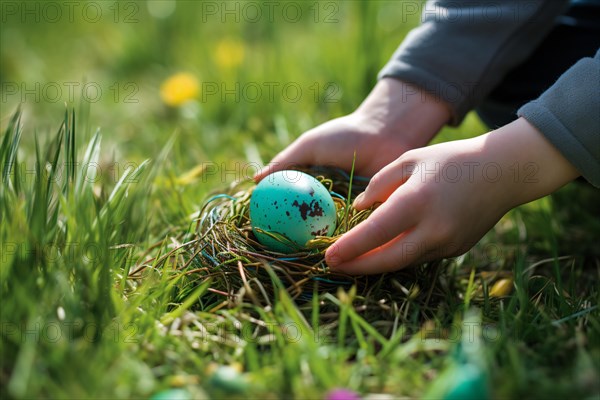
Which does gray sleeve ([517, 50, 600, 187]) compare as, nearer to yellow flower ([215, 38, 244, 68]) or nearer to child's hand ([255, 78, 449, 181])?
child's hand ([255, 78, 449, 181])

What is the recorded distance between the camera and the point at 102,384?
941 millimetres

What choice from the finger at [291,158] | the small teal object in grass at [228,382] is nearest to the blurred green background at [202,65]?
the finger at [291,158]

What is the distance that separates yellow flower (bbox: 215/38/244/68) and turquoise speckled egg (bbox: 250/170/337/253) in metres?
1.31

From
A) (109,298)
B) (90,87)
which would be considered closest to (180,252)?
(109,298)

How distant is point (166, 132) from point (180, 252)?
42.8 inches

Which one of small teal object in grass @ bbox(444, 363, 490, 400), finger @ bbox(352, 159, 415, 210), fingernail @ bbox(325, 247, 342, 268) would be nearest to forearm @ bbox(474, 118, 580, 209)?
finger @ bbox(352, 159, 415, 210)

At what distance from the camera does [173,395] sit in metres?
0.92

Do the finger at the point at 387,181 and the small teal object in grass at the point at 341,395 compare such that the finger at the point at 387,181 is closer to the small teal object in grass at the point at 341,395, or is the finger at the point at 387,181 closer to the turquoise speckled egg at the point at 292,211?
the turquoise speckled egg at the point at 292,211

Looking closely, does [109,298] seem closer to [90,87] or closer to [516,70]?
[516,70]

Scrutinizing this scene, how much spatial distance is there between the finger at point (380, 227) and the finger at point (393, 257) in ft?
0.07

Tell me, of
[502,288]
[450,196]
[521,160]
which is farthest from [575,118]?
[502,288]

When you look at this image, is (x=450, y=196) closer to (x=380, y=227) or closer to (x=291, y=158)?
(x=380, y=227)

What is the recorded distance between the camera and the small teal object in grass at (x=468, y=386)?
894mm

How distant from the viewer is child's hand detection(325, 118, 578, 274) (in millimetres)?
1213
